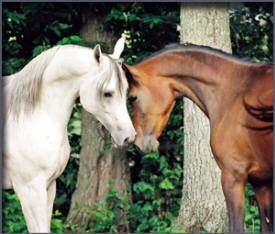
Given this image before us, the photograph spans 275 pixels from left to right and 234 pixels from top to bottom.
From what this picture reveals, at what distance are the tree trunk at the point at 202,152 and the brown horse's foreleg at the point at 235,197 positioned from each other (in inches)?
73.0

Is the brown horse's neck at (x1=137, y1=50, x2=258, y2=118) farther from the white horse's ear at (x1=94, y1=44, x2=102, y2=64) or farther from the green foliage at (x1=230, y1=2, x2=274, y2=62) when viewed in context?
the green foliage at (x1=230, y1=2, x2=274, y2=62)

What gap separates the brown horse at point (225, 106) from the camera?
3.50 m

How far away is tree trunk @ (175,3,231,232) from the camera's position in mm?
5402

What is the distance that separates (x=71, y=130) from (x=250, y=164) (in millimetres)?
3605

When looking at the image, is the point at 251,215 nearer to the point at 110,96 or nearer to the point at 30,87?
the point at 110,96

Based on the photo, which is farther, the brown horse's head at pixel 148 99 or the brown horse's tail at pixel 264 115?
the brown horse's head at pixel 148 99

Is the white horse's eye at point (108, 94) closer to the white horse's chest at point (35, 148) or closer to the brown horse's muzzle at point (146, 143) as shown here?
the white horse's chest at point (35, 148)

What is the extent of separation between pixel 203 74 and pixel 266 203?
116cm

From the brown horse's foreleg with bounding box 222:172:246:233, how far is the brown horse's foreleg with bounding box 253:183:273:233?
0.33 m

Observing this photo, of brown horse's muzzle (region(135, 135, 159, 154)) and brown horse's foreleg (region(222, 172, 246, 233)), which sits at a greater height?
brown horse's muzzle (region(135, 135, 159, 154))

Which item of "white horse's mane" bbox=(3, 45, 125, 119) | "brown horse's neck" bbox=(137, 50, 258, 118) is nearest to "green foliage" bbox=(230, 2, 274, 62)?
"brown horse's neck" bbox=(137, 50, 258, 118)

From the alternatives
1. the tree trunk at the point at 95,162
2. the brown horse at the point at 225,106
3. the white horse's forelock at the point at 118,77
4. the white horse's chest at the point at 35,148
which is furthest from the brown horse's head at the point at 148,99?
the tree trunk at the point at 95,162

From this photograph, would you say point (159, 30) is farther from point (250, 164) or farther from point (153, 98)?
point (250, 164)

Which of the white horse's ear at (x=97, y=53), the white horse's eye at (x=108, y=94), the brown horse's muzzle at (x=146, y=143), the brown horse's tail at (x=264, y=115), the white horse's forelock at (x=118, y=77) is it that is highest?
the white horse's ear at (x=97, y=53)
